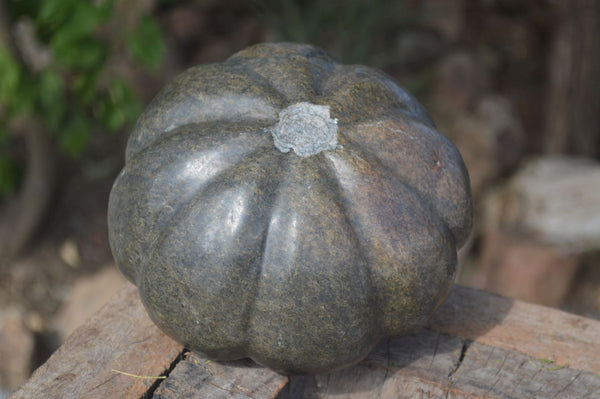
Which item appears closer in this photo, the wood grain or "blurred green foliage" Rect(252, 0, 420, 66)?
the wood grain

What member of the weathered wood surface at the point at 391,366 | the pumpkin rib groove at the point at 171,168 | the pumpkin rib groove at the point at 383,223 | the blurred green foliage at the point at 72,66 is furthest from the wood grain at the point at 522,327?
the blurred green foliage at the point at 72,66

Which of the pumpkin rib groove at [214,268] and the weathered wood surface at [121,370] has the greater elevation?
the pumpkin rib groove at [214,268]

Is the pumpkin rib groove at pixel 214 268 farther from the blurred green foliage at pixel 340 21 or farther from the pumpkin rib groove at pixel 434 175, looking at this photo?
the blurred green foliage at pixel 340 21

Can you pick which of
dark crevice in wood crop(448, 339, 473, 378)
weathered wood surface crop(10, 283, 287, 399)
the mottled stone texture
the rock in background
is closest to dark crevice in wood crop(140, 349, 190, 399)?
weathered wood surface crop(10, 283, 287, 399)

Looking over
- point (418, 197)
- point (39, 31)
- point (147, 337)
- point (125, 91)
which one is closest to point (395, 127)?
point (418, 197)

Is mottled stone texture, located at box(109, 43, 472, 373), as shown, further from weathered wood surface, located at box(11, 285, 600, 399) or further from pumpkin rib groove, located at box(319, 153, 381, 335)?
weathered wood surface, located at box(11, 285, 600, 399)

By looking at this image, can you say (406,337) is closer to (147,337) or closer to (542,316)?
(542,316)

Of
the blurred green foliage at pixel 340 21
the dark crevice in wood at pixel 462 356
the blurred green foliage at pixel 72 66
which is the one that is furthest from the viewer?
the blurred green foliage at pixel 340 21
